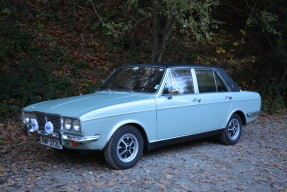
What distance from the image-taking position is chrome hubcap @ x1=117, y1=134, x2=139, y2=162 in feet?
19.1

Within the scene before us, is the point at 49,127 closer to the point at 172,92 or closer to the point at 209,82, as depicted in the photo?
the point at 172,92

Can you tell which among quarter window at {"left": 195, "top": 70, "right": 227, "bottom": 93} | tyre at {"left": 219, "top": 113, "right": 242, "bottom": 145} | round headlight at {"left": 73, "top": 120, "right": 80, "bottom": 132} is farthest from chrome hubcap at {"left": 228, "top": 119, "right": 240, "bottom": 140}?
round headlight at {"left": 73, "top": 120, "right": 80, "bottom": 132}

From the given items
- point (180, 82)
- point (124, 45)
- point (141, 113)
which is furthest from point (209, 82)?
point (124, 45)

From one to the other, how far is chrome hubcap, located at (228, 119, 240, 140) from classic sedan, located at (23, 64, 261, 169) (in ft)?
0.05

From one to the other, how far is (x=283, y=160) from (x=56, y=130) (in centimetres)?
436

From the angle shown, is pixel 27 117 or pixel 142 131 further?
pixel 27 117

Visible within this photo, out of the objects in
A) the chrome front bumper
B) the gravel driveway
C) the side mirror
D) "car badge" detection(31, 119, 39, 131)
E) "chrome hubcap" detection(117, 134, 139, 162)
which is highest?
the side mirror

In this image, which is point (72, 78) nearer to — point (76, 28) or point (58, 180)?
point (76, 28)

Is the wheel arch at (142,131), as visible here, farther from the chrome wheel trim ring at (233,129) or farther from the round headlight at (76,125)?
the chrome wheel trim ring at (233,129)

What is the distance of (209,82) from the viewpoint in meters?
7.57

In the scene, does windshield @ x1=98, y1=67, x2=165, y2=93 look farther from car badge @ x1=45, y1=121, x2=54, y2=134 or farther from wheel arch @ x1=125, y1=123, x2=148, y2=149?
car badge @ x1=45, y1=121, x2=54, y2=134

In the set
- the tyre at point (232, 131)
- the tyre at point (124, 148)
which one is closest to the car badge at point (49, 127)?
the tyre at point (124, 148)

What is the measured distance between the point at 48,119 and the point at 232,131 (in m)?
4.25

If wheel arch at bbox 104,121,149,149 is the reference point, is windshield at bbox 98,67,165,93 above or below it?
above
